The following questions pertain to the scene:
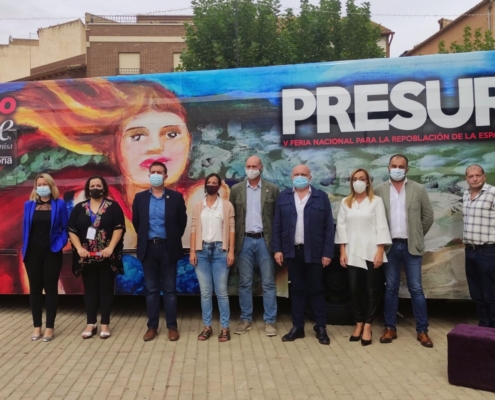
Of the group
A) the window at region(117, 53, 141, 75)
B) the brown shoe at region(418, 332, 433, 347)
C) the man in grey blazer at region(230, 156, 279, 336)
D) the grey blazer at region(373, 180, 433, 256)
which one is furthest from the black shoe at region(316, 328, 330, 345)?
the window at region(117, 53, 141, 75)

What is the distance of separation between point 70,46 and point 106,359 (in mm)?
33550

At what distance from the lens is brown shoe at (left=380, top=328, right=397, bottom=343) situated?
184 inches

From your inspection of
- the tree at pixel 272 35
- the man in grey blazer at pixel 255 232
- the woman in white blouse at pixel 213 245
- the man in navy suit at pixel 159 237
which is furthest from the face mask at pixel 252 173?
the tree at pixel 272 35

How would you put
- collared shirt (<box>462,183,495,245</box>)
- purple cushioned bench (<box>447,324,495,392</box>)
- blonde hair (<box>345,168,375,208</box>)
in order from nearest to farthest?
purple cushioned bench (<box>447,324,495,392</box>) → collared shirt (<box>462,183,495,245</box>) → blonde hair (<box>345,168,375,208</box>)

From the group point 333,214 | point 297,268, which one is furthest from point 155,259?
point 333,214

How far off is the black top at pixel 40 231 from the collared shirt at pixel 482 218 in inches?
172

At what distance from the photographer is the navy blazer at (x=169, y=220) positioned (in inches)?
189

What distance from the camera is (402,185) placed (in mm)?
4688

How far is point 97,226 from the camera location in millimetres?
4895

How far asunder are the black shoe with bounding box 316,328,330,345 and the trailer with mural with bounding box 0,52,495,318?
1.95 feet

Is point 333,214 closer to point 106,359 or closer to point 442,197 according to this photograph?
point 442,197

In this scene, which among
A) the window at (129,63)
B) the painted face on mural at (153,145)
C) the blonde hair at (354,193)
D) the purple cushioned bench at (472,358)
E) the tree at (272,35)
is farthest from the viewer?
the window at (129,63)

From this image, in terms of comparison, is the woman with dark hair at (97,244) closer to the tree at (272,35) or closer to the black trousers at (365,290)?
the black trousers at (365,290)

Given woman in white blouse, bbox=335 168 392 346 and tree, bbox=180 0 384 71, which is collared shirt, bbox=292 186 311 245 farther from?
tree, bbox=180 0 384 71
